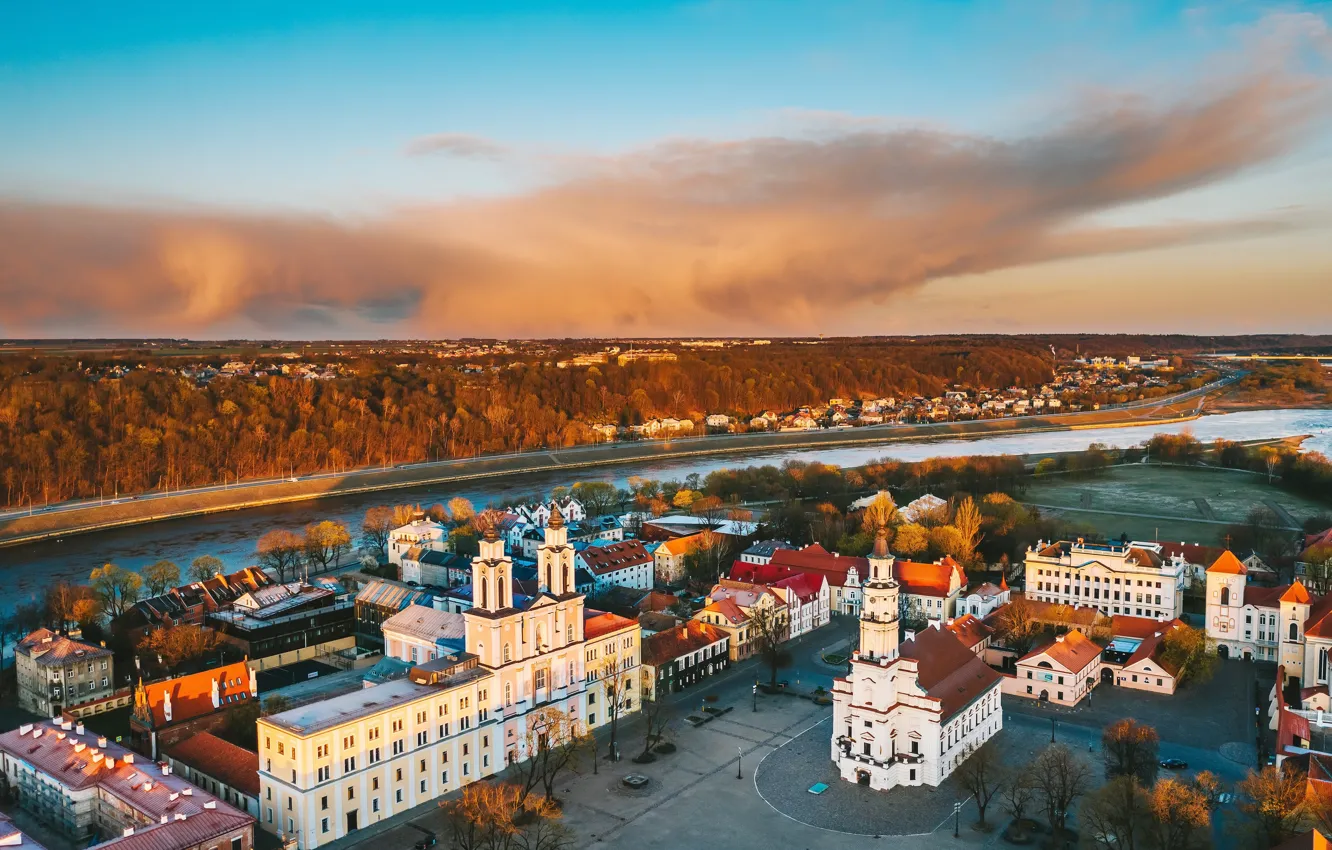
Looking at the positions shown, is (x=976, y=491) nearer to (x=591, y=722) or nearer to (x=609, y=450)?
(x=609, y=450)

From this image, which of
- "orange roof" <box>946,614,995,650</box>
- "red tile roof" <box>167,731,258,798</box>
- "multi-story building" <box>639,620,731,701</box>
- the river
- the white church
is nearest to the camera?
"red tile roof" <box>167,731,258,798</box>

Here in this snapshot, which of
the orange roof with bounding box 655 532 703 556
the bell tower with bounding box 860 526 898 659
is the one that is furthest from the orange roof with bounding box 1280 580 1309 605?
the orange roof with bounding box 655 532 703 556

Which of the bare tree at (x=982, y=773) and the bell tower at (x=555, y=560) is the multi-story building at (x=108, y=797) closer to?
the bell tower at (x=555, y=560)

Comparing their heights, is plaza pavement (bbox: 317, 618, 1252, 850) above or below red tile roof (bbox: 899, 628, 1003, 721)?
below

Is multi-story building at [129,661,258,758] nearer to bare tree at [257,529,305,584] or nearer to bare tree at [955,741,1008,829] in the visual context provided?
bare tree at [955,741,1008,829]

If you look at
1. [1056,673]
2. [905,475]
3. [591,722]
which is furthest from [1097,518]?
[591,722]

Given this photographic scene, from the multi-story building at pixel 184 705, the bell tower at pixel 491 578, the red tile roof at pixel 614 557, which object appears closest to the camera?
the multi-story building at pixel 184 705

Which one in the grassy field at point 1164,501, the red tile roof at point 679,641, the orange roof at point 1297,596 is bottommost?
the grassy field at point 1164,501

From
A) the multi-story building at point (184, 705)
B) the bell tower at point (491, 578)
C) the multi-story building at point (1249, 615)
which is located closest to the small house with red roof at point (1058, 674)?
the multi-story building at point (1249, 615)
